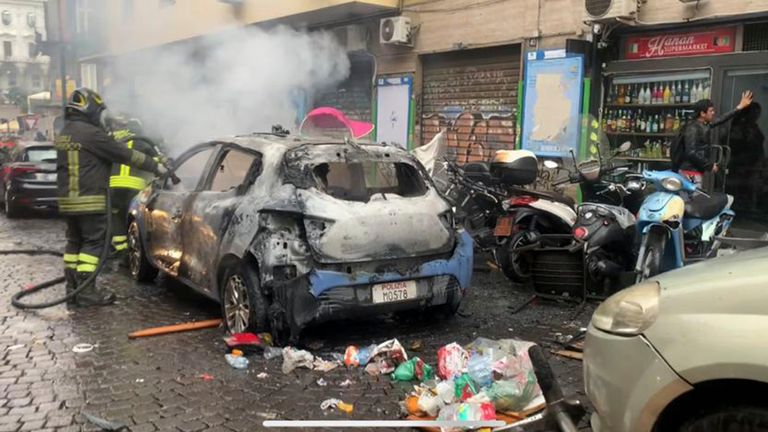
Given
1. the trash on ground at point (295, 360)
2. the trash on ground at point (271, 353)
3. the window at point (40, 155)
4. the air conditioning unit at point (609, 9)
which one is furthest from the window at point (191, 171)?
the window at point (40, 155)

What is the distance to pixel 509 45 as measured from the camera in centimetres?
1136

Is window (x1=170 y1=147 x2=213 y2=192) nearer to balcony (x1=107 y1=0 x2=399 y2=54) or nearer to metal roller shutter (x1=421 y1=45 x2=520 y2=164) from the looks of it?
metal roller shutter (x1=421 y1=45 x2=520 y2=164)

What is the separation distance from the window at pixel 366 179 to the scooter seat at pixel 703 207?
282cm

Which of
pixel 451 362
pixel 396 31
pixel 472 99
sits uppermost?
pixel 396 31

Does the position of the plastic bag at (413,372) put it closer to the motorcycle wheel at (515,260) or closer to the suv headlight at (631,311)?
the suv headlight at (631,311)

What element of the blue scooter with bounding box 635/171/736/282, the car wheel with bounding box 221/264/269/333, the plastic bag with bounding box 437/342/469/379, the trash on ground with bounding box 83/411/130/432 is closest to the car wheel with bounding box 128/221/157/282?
the car wheel with bounding box 221/264/269/333

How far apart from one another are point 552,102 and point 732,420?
8530mm

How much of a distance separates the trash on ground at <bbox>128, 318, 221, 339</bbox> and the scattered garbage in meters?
1.94

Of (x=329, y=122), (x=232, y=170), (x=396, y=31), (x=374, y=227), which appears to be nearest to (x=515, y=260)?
(x=374, y=227)

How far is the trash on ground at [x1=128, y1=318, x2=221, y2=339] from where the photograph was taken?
5.31 metres

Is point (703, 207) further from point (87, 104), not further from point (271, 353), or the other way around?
point (87, 104)

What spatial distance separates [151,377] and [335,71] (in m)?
11.2

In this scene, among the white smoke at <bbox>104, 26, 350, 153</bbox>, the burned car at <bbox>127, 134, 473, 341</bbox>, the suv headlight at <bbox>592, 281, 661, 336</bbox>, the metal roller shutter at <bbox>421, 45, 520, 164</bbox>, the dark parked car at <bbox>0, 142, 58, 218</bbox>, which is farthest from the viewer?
the white smoke at <bbox>104, 26, 350, 153</bbox>

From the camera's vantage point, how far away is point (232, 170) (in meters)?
5.66
